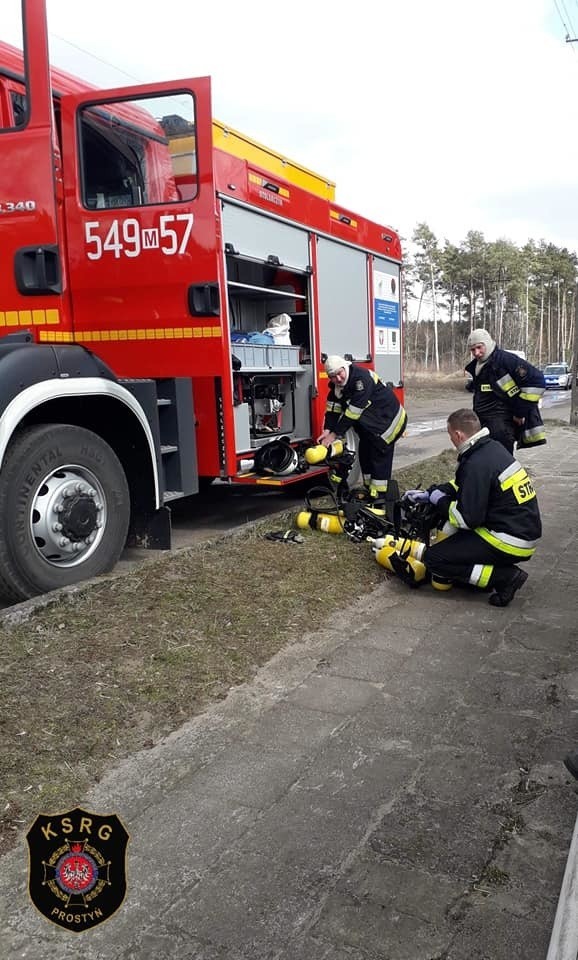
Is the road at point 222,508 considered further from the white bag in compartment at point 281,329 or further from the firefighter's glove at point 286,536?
the white bag in compartment at point 281,329

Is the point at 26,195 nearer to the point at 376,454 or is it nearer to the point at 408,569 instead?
the point at 408,569

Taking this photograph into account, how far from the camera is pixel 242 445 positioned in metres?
5.86

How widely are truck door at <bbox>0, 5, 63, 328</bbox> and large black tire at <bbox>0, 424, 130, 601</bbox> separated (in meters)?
0.92

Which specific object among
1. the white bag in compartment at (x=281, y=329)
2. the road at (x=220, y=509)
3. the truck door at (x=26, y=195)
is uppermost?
the truck door at (x=26, y=195)

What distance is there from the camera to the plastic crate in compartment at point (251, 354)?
5.77 m

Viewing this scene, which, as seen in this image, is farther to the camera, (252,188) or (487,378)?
(487,378)

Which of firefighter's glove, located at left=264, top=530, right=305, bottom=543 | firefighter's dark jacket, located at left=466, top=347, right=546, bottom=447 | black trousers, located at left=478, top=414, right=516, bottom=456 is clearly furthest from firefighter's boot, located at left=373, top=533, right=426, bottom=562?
firefighter's dark jacket, located at left=466, top=347, right=546, bottom=447

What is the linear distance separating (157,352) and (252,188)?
4.78 ft

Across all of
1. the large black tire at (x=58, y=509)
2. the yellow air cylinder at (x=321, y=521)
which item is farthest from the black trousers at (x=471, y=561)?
the large black tire at (x=58, y=509)

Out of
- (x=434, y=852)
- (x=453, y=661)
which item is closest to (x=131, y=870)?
(x=434, y=852)

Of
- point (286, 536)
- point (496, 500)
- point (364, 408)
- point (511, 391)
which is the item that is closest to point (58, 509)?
point (286, 536)

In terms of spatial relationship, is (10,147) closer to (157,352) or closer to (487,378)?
(157,352)

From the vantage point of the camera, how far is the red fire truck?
4.23 meters

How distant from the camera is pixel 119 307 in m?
5.26
